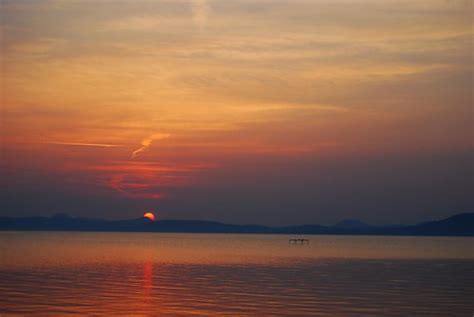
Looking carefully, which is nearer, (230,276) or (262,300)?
(262,300)

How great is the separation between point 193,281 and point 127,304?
764 inches

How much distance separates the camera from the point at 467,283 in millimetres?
66000

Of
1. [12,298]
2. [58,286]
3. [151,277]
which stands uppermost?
[151,277]

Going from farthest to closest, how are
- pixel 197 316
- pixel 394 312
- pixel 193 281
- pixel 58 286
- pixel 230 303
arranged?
pixel 193 281
pixel 58 286
pixel 230 303
pixel 394 312
pixel 197 316

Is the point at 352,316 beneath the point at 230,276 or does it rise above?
beneath

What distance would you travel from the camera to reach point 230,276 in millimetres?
72750

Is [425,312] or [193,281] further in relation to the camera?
[193,281]

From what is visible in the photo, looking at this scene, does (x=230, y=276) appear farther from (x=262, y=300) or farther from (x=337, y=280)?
(x=262, y=300)

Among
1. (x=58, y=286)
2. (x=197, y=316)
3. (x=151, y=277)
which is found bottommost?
(x=197, y=316)

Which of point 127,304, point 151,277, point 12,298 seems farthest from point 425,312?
point 151,277

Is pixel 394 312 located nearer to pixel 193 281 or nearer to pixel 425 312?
pixel 425 312

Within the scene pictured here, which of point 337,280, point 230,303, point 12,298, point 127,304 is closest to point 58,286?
point 12,298

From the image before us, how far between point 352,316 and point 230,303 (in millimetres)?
8884

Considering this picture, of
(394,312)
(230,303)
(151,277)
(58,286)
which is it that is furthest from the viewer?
(151,277)
